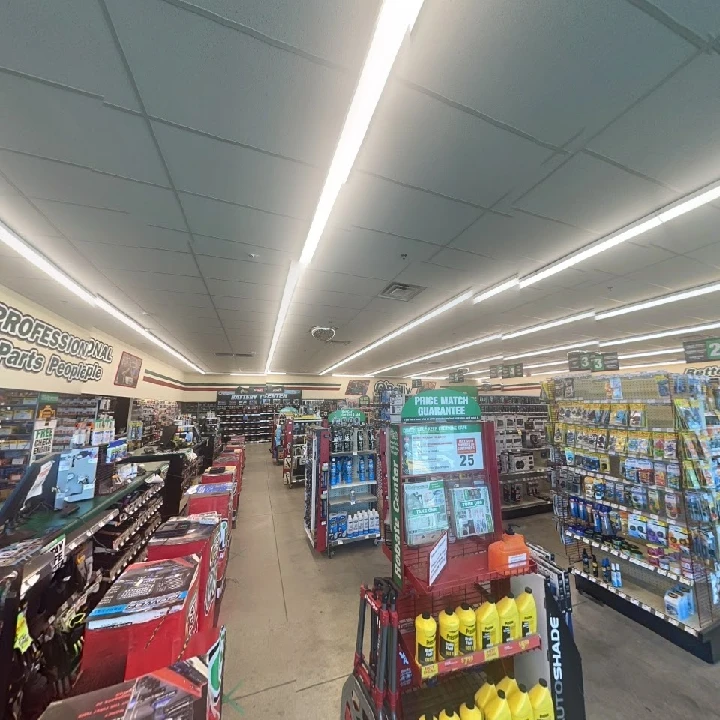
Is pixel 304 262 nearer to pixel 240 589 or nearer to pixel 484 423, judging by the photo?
pixel 484 423

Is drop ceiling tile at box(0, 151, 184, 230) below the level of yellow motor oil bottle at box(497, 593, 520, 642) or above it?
above

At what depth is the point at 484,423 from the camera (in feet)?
7.67

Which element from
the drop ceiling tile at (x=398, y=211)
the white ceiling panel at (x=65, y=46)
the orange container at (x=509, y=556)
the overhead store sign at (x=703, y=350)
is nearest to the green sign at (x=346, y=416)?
the drop ceiling tile at (x=398, y=211)

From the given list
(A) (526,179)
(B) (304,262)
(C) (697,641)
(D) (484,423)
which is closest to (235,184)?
(B) (304,262)

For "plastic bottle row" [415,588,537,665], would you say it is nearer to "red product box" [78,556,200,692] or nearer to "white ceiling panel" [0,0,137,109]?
"red product box" [78,556,200,692]

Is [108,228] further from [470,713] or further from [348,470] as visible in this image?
[470,713]

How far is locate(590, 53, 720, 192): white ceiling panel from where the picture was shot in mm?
2117

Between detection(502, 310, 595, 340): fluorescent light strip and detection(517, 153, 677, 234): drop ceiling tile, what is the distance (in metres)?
4.38

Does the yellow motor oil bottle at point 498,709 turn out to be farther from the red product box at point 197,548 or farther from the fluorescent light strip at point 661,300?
the fluorescent light strip at point 661,300

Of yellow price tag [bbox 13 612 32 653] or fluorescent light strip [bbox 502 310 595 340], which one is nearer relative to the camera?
yellow price tag [bbox 13 612 32 653]

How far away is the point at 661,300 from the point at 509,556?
7113 millimetres

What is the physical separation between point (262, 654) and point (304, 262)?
441cm

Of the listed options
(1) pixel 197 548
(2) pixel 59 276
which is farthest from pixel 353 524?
(2) pixel 59 276

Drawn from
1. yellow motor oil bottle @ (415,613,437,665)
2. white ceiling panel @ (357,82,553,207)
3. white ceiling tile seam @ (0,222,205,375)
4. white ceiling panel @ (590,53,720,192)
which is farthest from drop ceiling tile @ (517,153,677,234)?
white ceiling tile seam @ (0,222,205,375)
